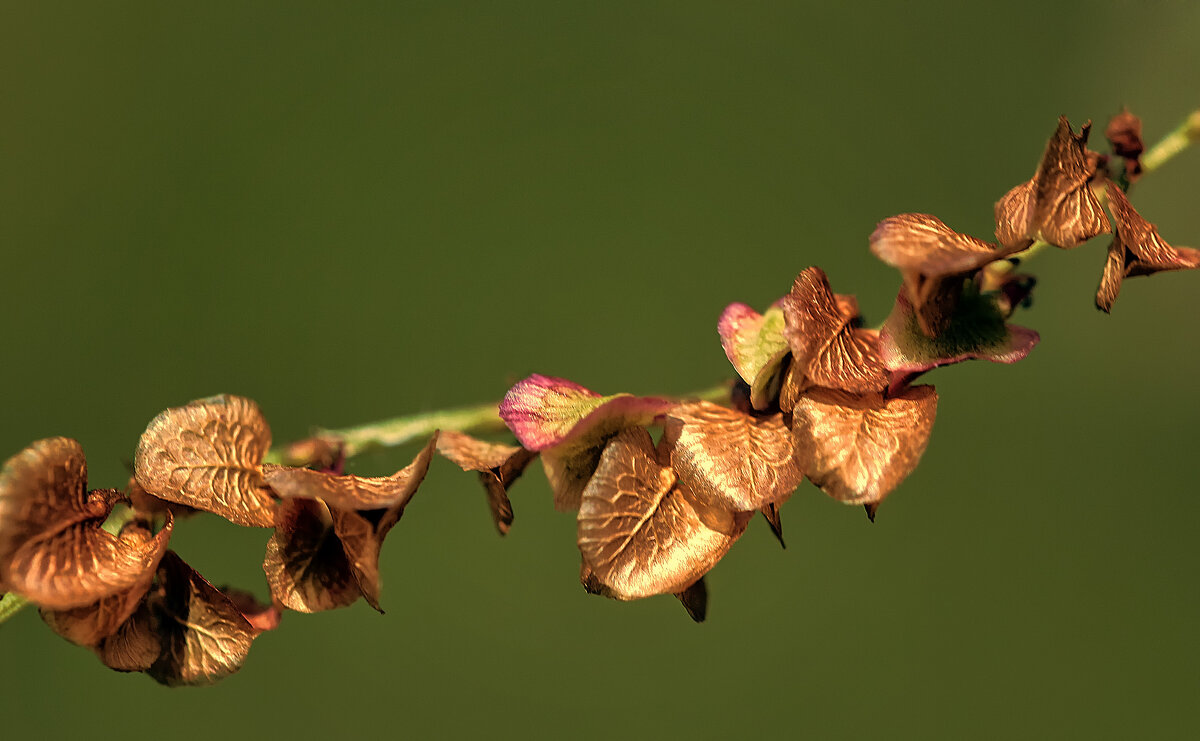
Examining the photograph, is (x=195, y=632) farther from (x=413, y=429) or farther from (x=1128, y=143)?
(x=1128, y=143)

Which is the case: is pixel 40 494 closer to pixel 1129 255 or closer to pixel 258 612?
pixel 258 612

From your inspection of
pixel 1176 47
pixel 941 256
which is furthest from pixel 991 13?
pixel 941 256

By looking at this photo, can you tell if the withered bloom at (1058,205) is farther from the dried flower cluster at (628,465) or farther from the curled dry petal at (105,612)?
the curled dry petal at (105,612)

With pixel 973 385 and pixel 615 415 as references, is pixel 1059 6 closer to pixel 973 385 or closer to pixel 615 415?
pixel 973 385

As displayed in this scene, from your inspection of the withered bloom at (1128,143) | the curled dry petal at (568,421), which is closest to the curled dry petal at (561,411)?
the curled dry petal at (568,421)

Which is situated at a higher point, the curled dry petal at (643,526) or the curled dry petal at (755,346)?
the curled dry petal at (755,346)

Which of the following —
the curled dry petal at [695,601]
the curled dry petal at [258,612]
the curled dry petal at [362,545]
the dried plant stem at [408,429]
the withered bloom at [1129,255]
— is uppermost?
the withered bloom at [1129,255]

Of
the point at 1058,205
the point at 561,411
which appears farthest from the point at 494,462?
the point at 1058,205

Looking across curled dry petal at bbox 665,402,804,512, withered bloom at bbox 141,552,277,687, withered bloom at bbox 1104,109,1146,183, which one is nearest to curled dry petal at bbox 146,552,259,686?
withered bloom at bbox 141,552,277,687
